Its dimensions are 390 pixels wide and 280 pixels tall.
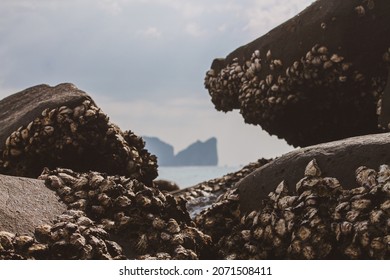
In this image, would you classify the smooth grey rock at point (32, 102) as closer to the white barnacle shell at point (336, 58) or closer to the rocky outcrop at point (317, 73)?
the rocky outcrop at point (317, 73)

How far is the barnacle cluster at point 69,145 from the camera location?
5.50m

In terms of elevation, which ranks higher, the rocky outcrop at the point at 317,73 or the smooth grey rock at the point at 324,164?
the rocky outcrop at the point at 317,73

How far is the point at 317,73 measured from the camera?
6.52 metres

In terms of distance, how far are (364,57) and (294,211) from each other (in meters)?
3.04

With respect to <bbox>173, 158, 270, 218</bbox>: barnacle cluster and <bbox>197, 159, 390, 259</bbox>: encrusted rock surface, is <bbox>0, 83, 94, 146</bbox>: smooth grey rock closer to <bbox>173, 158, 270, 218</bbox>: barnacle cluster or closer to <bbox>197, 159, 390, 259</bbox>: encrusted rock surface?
<bbox>173, 158, 270, 218</bbox>: barnacle cluster

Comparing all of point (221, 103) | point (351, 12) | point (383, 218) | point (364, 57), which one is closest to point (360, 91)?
point (364, 57)

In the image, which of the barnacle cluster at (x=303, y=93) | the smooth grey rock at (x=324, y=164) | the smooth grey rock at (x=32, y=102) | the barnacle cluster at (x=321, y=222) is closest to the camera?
the barnacle cluster at (x=321, y=222)

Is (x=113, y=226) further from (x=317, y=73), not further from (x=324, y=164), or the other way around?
(x=317, y=73)

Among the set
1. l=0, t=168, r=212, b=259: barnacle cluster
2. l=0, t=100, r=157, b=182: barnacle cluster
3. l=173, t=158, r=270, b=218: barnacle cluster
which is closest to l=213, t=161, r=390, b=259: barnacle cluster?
l=0, t=168, r=212, b=259: barnacle cluster

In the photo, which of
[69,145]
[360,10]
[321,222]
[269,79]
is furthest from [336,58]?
[321,222]

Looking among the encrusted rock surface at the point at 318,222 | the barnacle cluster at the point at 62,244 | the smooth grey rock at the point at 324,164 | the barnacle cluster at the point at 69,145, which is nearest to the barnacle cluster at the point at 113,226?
the barnacle cluster at the point at 62,244

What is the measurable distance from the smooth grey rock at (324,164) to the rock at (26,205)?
115cm
